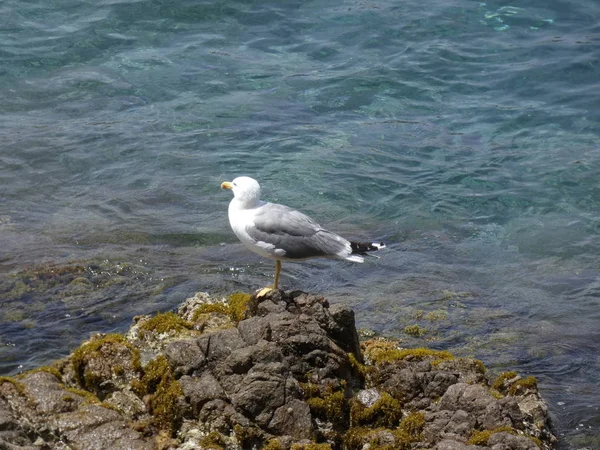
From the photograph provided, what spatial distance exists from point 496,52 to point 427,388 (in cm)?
1160

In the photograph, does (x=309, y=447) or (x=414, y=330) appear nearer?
(x=309, y=447)

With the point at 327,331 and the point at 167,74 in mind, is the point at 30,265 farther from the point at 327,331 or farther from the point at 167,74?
the point at 167,74

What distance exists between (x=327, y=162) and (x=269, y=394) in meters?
7.46

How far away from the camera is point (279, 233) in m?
7.19

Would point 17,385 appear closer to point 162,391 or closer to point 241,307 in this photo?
point 162,391

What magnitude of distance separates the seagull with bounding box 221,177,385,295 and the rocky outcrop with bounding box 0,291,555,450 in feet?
1.97

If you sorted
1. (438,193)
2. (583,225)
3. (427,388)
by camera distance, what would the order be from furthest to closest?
(438,193) < (583,225) < (427,388)

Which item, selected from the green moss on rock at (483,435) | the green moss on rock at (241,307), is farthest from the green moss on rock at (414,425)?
the green moss on rock at (241,307)

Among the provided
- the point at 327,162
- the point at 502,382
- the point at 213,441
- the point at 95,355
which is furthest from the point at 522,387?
the point at 327,162

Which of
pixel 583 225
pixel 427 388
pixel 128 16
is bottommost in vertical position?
pixel 583 225

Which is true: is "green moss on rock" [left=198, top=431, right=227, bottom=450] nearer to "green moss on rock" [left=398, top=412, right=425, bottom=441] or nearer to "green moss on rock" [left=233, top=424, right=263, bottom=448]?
"green moss on rock" [left=233, top=424, right=263, bottom=448]

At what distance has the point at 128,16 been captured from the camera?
1791cm

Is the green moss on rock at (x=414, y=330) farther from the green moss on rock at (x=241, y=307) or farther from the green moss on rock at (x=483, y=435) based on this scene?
the green moss on rock at (x=483, y=435)

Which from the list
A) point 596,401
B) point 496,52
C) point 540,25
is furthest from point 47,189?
point 540,25
